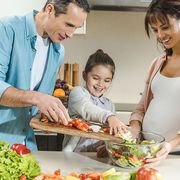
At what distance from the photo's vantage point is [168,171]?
4.56 feet

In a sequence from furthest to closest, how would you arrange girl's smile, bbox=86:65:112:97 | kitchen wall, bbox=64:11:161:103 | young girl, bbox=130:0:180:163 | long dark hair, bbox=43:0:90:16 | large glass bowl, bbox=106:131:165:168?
1. kitchen wall, bbox=64:11:161:103
2. girl's smile, bbox=86:65:112:97
3. long dark hair, bbox=43:0:90:16
4. young girl, bbox=130:0:180:163
5. large glass bowl, bbox=106:131:165:168

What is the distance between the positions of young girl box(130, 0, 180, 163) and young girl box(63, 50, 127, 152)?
0.50ft

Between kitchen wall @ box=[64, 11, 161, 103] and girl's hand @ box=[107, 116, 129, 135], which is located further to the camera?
kitchen wall @ box=[64, 11, 161, 103]

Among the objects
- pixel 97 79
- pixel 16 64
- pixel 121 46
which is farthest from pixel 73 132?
pixel 121 46

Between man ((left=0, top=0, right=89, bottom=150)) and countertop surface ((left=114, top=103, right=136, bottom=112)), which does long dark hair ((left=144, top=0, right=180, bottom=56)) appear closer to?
man ((left=0, top=0, right=89, bottom=150))

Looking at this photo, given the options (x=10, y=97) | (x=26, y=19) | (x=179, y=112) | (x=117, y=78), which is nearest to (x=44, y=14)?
(x=26, y=19)

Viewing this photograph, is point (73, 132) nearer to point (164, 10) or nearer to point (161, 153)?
point (161, 153)

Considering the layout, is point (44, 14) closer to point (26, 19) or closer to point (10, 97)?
point (26, 19)

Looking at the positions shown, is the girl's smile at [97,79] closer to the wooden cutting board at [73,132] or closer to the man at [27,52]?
the man at [27,52]

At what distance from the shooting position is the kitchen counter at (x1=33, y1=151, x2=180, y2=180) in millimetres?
1370

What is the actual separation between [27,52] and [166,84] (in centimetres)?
65

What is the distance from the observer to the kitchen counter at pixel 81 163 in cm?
137

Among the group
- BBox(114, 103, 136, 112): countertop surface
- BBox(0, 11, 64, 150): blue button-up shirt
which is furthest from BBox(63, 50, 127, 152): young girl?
BBox(114, 103, 136, 112): countertop surface

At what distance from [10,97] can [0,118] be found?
0.21 meters
